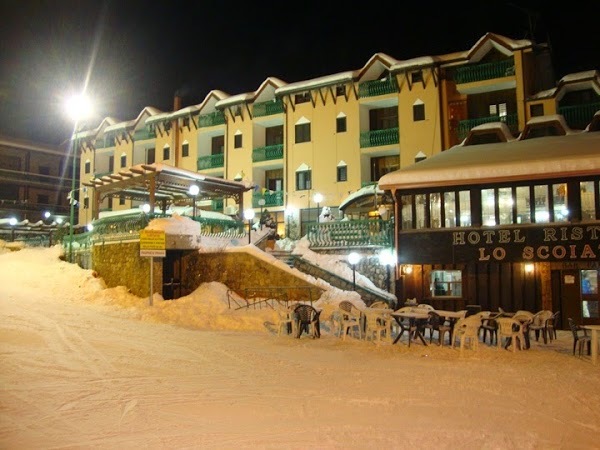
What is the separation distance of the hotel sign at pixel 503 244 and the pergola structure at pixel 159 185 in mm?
9527

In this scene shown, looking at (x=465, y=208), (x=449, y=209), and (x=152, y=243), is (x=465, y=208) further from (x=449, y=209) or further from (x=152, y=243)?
(x=152, y=243)

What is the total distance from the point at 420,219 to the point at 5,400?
1384 cm

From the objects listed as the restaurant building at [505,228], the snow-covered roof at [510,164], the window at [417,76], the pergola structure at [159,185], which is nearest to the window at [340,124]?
the window at [417,76]

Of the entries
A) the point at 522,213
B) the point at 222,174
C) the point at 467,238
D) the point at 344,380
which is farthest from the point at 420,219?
the point at 222,174

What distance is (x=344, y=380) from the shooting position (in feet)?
28.7

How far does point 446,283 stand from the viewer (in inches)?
702

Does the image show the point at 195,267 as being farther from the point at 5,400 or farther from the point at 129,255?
the point at 5,400

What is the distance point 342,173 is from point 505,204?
547 inches

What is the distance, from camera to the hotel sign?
15727mm

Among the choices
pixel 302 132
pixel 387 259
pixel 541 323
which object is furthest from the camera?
pixel 302 132

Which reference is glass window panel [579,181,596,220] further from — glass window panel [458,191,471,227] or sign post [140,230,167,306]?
sign post [140,230,167,306]

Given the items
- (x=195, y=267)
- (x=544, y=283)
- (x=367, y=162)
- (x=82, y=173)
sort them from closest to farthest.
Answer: (x=544, y=283) < (x=195, y=267) < (x=367, y=162) < (x=82, y=173)

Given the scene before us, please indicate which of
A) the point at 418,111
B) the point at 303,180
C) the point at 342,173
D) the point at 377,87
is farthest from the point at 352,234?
the point at 377,87

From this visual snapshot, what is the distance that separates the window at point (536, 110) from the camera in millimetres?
24891
